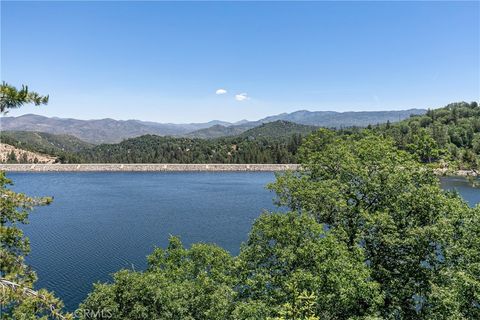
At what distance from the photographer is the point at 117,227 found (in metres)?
74.8

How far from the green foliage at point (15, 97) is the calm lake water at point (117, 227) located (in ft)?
99.9

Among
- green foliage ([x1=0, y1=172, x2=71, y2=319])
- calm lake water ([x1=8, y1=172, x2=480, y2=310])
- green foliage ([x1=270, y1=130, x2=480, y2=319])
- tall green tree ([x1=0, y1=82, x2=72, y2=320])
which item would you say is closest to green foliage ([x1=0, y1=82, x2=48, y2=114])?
tall green tree ([x1=0, y1=82, x2=72, y2=320])

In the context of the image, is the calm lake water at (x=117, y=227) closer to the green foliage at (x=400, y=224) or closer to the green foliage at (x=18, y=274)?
the green foliage at (x=18, y=274)

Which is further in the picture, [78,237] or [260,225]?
[78,237]

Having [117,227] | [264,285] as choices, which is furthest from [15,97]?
[117,227]

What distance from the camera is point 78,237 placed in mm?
66750

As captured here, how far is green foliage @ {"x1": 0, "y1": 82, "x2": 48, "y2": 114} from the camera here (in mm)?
12826

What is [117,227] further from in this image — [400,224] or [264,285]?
[400,224]

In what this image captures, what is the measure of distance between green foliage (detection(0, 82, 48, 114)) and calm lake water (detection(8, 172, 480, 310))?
99.9ft

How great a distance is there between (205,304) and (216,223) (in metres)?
53.8

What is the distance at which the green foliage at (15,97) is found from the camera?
12826 mm

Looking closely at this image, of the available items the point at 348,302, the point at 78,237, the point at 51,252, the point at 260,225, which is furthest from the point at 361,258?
the point at 78,237

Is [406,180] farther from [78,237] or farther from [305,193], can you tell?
[78,237]

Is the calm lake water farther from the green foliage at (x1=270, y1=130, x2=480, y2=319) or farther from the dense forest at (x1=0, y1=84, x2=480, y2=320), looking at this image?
the green foliage at (x1=270, y1=130, x2=480, y2=319)
